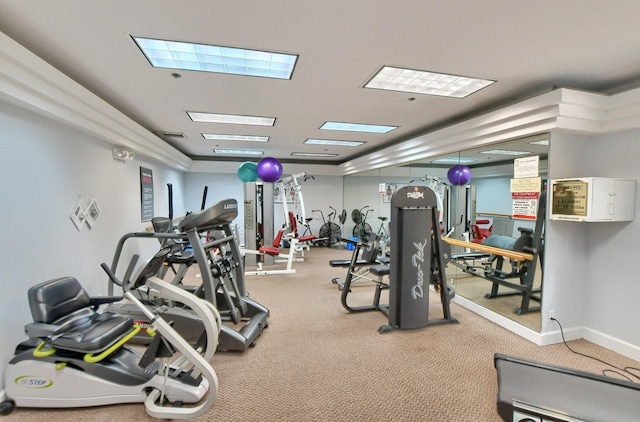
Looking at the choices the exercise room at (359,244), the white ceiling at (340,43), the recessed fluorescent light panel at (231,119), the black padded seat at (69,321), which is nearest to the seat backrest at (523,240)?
the exercise room at (359,244)

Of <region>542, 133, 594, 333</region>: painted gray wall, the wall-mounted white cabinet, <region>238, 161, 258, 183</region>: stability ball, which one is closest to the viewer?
the wall-mounted white cabinet

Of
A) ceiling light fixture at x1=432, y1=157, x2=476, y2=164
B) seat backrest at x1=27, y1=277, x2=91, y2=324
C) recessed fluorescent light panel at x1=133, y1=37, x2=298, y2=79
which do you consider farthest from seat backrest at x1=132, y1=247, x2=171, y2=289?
ceiling light fixture at x1=432, y1=157, x2=476, y2=164

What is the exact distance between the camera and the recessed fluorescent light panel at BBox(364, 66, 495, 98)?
2.67 metres

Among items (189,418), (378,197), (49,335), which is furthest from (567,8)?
(378,197)

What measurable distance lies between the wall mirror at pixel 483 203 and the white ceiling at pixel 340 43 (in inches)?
26.0

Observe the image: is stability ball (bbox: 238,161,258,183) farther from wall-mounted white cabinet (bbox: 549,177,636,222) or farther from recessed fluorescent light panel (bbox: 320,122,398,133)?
wall-mounted white cabinet (bbox: 549,177,636,222)

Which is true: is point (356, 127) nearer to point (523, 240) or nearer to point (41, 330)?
point (523, 240)

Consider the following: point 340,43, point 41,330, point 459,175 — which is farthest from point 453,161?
point 41,330

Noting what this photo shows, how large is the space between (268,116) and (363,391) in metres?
3.44

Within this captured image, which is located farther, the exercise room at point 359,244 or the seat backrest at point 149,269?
the seat backrest at point 149,269

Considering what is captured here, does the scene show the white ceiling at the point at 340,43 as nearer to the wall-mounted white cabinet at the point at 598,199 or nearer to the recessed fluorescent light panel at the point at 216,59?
the recessed fluorescent light panel at the point at 216,59

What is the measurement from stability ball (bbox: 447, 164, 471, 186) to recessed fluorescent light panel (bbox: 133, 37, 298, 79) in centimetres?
320

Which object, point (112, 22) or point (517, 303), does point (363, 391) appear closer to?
point (517, 303)

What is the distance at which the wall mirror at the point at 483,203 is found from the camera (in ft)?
10.6
